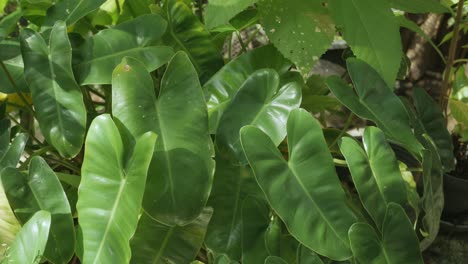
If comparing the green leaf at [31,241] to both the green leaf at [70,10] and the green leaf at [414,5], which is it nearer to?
the green leaf at [70,10]

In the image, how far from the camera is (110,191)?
835 mm

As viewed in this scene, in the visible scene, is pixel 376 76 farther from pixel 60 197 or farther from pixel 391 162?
pixel 60 197

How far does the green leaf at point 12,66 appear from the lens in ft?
3.57

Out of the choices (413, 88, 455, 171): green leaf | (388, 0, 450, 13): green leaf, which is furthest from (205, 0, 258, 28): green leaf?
(413, 88, 455, 171): green leaf

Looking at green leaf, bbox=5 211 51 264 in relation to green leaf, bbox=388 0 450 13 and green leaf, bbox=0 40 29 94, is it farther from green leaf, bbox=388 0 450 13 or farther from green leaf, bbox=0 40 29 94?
green leaf, bbox=388 0 450 13

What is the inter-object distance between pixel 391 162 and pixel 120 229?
46 cm

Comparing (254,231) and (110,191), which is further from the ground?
(110,191)

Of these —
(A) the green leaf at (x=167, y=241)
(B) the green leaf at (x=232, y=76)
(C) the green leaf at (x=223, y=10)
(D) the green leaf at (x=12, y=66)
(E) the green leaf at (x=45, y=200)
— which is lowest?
(A) the green leaf at (x=167, y=241)

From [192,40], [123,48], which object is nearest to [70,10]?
[123,48]

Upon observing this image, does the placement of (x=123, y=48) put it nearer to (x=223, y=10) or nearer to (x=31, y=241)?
(x=223, y=10)

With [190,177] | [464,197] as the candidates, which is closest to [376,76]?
[190,177]

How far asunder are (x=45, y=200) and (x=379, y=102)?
24.3 inches

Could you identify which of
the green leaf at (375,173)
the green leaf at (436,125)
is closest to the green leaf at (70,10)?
the green leaf at (375,173)

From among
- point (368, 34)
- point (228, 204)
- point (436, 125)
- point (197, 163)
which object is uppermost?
point (368, 34)
